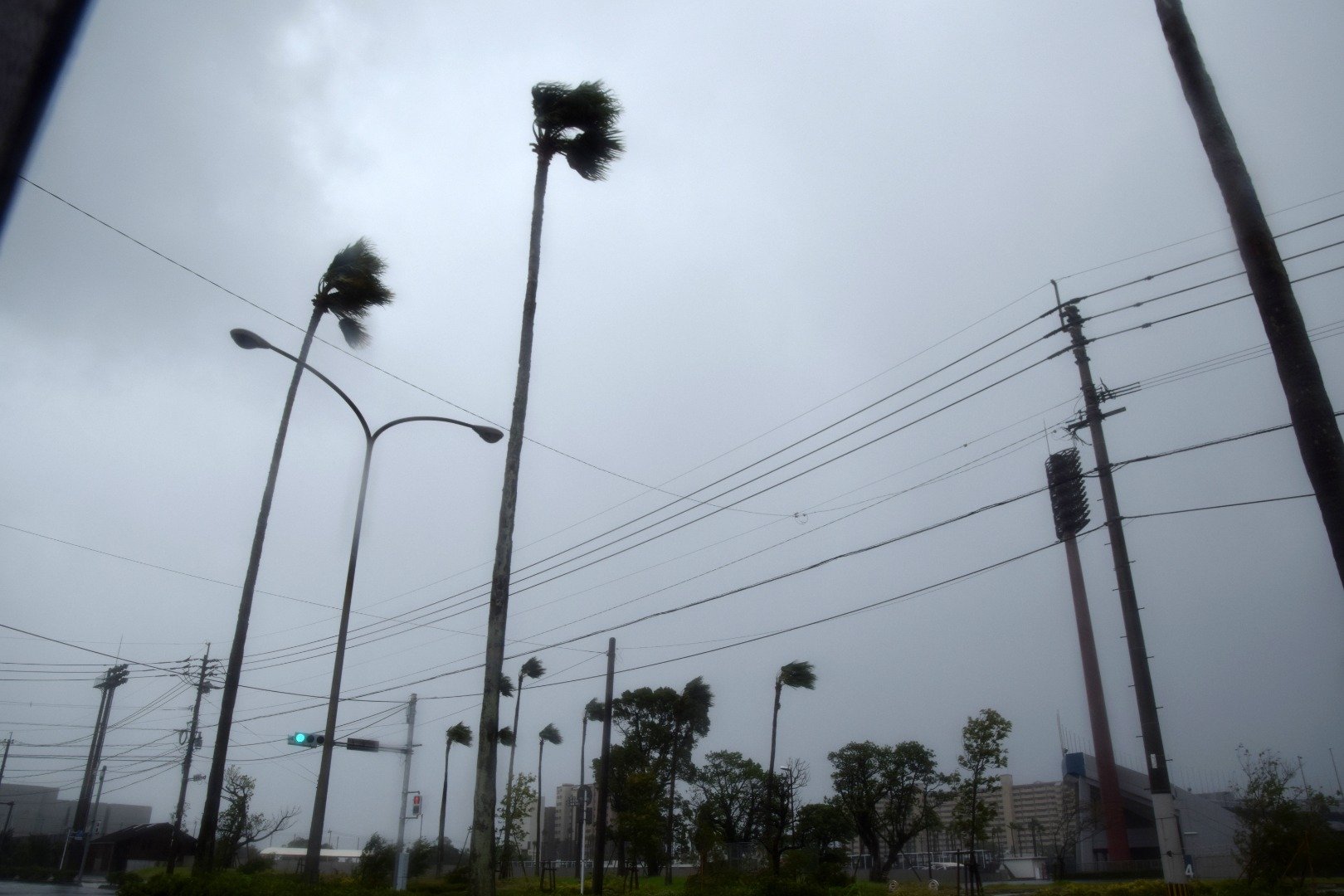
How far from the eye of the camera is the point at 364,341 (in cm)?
2330

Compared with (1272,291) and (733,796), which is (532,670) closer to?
(733,796)

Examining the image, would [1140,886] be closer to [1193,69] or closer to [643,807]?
[1193,69]

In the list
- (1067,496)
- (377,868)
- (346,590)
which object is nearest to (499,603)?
(346,590)

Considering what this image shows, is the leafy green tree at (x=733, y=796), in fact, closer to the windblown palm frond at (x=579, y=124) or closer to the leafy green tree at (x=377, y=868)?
the leafy green tree at (x=377, y=868)

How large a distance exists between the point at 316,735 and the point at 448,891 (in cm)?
642

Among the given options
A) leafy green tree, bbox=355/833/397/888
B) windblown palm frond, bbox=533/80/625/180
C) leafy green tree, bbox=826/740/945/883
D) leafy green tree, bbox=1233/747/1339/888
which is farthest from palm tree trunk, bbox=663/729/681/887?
windblown palm frond, bbox=533/80/625/180

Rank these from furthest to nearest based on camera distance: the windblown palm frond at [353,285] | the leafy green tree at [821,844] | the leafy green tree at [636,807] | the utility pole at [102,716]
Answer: the utility pole at [102,716], the leafy green tree at [636,807], the leafy green tree at [821,844], the windblown palm frond at [353,285]

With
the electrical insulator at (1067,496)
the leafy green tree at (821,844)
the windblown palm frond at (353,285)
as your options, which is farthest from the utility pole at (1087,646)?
the windblown palm frond at (353,285)

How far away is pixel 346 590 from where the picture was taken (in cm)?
1814

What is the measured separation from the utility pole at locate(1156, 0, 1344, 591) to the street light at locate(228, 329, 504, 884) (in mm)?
14689

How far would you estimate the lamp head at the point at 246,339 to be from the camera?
1717cm

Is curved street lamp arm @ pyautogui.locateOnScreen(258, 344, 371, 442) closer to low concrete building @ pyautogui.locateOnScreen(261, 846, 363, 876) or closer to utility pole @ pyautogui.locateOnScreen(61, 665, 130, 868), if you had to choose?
utility pole @ pyautogui.locateOnScreen(61, 665, 130, 868)

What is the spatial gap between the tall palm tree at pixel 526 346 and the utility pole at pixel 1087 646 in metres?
15.6

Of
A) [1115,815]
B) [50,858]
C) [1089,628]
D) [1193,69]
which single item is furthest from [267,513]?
[50,858]
